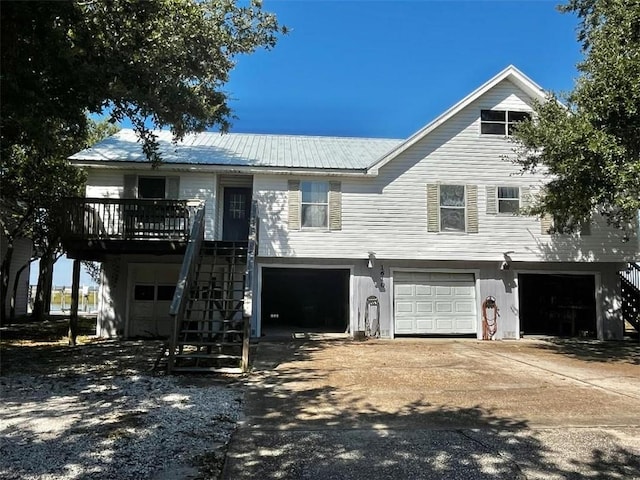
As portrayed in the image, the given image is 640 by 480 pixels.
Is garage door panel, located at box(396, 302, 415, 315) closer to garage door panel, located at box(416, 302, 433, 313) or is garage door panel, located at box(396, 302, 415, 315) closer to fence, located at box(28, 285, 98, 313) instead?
garage door panel, located at box(416, 302, 433, 313)

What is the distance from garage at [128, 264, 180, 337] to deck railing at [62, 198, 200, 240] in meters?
2.19

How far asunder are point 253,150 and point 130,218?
4.76 m

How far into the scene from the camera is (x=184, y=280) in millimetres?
9242

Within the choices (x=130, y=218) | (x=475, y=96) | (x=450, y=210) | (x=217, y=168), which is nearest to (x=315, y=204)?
(x=217, y=168)

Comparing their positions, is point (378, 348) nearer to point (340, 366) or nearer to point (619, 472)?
point (340, 366)

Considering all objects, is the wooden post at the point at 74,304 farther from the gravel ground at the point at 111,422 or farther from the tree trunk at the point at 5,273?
the tree trunk at the point at 5,273

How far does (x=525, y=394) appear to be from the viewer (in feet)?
23.9

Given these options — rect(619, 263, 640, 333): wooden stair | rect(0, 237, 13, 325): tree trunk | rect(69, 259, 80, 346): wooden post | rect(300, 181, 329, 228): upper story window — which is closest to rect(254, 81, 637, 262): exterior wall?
rect(300, 181, 329, 228): upper story window

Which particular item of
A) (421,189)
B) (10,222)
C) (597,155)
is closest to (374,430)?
(597,155)

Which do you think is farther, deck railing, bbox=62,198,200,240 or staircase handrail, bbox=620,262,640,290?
staircase handrail, bbox=620,262,640,290

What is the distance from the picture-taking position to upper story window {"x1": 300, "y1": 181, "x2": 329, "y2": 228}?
47.9ft

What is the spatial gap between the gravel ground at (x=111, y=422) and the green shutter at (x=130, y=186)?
19.6 feet

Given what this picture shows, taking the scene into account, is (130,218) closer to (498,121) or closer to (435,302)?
(435,302)

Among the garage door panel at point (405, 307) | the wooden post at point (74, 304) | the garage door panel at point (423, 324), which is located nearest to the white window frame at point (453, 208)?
the garage door panel at point (405, 307)
